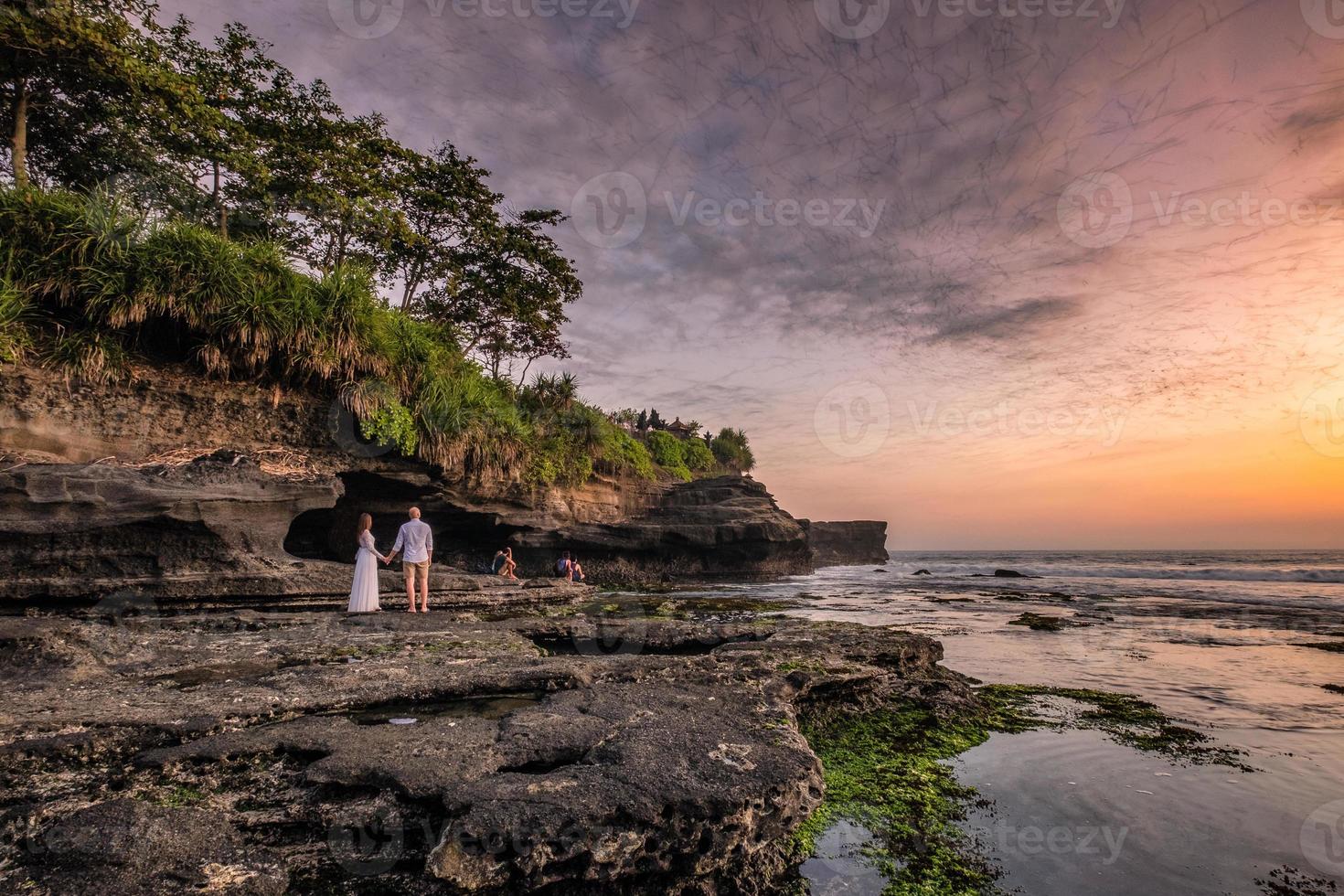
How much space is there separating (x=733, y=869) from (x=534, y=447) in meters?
15.0

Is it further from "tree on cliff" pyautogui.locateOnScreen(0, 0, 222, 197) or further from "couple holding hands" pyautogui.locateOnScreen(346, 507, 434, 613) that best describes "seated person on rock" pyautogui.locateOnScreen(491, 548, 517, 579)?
"tree on cliff" pyautogui.locateOnScreen(0, 0, 222, 197)

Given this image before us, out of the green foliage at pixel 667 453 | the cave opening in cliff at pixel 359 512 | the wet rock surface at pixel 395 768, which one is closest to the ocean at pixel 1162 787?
the wet rock surface at pixel 395 768

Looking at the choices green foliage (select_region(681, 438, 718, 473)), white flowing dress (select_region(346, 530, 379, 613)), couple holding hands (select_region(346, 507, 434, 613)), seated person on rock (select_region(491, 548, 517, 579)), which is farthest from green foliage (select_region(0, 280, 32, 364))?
green foliage (select_region(681, 438, 718, 473))

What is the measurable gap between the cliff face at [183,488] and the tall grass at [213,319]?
0.50m

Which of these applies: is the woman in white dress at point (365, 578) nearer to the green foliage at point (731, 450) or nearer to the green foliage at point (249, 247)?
the green foliage at point (249, 247)

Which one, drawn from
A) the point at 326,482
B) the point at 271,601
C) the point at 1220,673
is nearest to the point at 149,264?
the point at 326,482

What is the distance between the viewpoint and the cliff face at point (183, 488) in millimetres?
7727

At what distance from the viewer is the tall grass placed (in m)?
8.68

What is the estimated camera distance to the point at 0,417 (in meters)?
8.16

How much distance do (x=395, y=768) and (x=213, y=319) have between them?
10.3 metres

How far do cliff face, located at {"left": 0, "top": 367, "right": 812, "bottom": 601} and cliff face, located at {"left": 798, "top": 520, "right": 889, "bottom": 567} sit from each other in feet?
202

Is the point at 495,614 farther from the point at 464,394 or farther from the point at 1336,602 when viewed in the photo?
the point at 1336,602

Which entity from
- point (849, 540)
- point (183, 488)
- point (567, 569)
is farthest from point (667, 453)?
point (849, 540)

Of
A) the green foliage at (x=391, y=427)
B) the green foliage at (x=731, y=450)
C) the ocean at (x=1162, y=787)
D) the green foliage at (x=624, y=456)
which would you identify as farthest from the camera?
the green foliage at (x=731, y=450)
